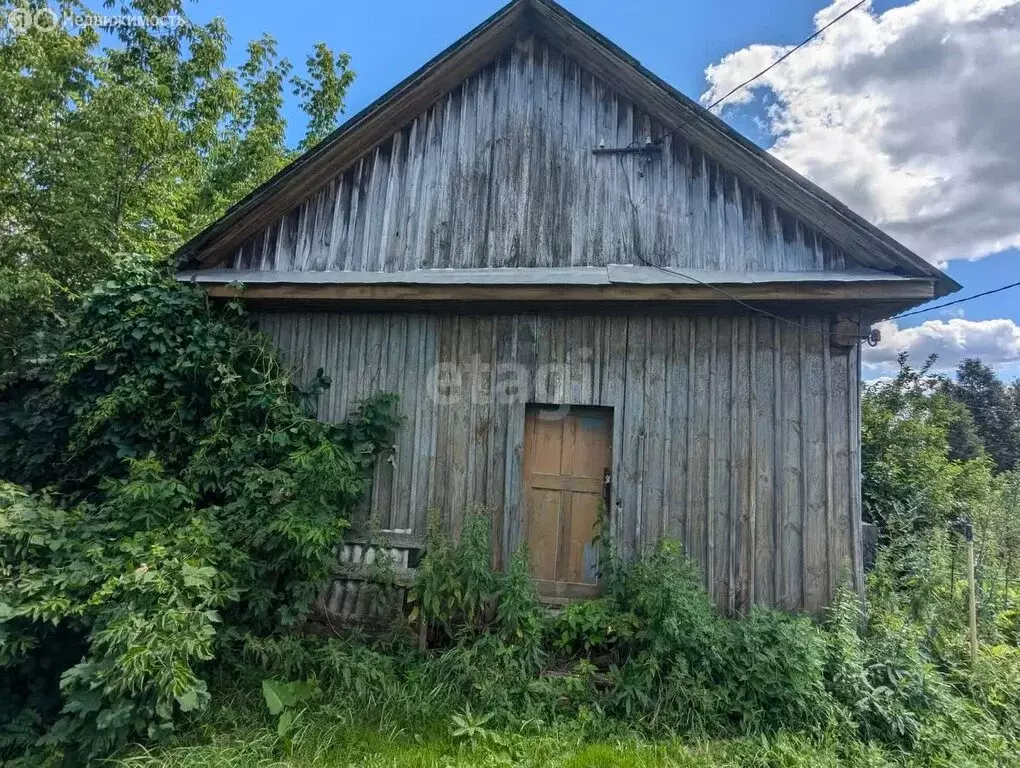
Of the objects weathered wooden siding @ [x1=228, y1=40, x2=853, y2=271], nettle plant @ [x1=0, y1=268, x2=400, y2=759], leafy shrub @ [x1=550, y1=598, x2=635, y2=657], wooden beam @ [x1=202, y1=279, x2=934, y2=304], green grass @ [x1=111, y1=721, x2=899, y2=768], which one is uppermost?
weathered wooden siding @ [x1=228, y1=40, x2=853, y2=271]

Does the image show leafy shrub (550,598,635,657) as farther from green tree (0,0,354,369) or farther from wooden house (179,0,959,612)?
green tree (0,0,354,369)

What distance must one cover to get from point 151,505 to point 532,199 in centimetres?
434

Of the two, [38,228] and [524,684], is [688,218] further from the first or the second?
[38,228]

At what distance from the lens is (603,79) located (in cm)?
484

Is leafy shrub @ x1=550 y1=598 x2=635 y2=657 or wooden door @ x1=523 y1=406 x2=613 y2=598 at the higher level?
wooden door @ x1=523 y1=406 x2=613 y2=598

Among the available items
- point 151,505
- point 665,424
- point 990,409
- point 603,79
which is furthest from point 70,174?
point 990,409

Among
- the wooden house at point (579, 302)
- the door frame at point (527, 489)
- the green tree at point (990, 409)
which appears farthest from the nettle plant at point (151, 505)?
the green tree at point (990, 409)

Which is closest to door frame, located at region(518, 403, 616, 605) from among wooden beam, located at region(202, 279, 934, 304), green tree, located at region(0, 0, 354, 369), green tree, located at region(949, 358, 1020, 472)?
wooden beam, located at region(202, 279, 934, 304)

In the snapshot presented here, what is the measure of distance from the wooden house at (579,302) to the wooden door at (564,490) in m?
0.02

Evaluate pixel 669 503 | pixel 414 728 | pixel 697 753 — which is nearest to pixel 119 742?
pixel 414 728

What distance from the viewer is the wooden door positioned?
4512 mm

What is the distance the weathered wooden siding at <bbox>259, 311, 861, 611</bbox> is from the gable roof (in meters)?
0.83

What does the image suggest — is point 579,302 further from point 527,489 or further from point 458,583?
point 458,583

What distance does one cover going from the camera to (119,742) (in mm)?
3137
